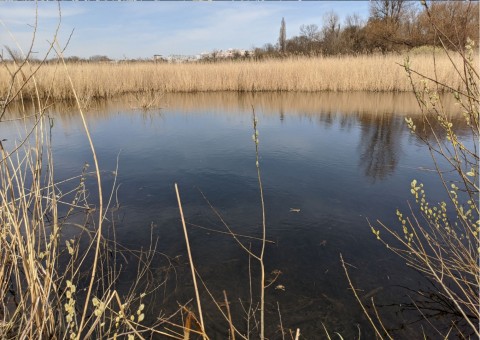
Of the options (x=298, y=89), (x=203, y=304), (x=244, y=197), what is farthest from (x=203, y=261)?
(x=298, y=89)

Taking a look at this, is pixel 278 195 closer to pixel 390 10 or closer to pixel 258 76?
pixel 258 76

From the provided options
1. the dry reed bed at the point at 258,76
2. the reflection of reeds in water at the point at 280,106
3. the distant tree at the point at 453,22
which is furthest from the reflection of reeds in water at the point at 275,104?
the distant tree at the point at 453,22

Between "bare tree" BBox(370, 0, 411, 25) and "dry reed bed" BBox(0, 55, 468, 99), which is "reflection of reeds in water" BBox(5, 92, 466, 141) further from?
"bare tree" BBox(370, 0, 411, 25)

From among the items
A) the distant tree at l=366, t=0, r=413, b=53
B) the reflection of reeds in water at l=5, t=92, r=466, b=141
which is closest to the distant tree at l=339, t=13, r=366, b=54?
the distant tree at l=366, t=0, r=413, b=53

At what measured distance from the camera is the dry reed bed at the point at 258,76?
964cm

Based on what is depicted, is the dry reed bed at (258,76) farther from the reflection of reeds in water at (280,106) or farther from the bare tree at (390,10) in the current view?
the bare tree at (390,10)

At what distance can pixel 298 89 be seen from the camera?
1046cm

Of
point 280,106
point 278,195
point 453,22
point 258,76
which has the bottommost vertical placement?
point 278,195

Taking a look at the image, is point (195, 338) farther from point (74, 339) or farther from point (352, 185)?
point (352, 185)

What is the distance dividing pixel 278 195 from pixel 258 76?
28.0 feet

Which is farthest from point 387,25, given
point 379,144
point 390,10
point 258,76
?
point 379,144

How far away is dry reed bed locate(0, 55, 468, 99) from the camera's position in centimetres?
964

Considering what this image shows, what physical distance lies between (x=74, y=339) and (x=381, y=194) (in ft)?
9.09

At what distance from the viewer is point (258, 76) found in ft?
35.1
